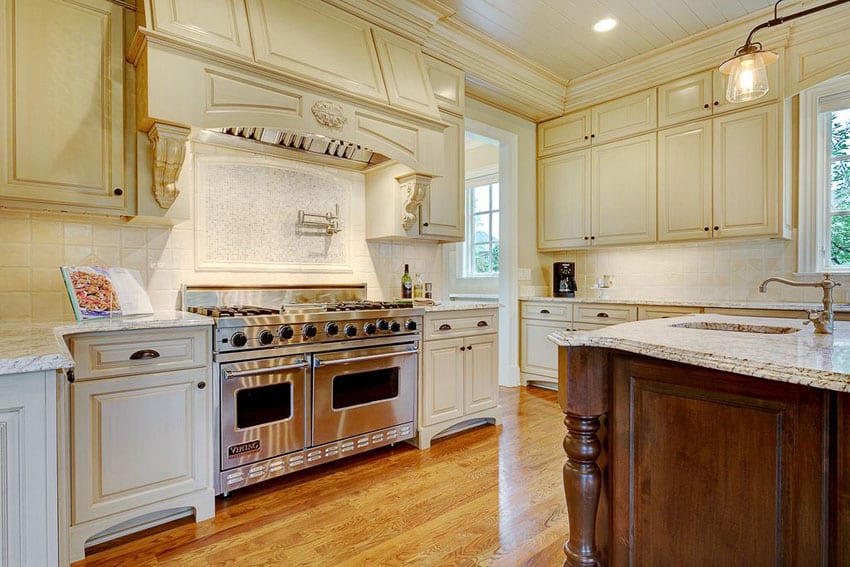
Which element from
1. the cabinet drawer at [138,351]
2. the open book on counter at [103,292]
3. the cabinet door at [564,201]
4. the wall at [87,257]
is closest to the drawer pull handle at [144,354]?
the cabinet drawer at [138,351]

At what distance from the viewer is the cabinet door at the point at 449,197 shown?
3.37m

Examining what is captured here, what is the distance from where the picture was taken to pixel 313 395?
8.05 ft

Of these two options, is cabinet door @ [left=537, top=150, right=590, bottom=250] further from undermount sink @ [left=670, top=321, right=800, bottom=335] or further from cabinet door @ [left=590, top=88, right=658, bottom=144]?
undermount sink @ [left=670, top=321, right=800, bottom=335]

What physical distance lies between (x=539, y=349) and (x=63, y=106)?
3.91 m

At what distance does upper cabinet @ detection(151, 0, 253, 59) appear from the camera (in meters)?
2.07

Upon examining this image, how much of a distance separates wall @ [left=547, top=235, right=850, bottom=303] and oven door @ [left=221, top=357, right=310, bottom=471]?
3300 millimetres

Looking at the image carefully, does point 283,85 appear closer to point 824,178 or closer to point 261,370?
point 261,370

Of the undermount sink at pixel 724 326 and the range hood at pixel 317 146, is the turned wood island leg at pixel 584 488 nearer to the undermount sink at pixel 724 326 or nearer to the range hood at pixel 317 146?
the undermount sink at pixel 724 326

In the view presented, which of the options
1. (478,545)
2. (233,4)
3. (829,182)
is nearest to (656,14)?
(829,182)

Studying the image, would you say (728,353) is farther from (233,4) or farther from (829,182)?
(829,182)

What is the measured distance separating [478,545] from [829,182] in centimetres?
382

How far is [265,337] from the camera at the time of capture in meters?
2.26

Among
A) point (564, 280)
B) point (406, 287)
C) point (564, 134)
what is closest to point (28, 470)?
point (406, 287)

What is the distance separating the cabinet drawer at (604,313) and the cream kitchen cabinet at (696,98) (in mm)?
1618
